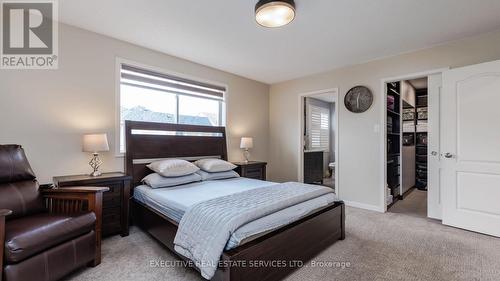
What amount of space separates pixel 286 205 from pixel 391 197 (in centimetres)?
307

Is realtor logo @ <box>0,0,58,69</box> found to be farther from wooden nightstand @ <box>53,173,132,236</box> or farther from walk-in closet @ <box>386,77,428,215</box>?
walk-in closet @ <box>386,77,428,215</box>

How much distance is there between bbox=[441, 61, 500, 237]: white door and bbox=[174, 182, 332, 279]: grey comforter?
2215 millimetres

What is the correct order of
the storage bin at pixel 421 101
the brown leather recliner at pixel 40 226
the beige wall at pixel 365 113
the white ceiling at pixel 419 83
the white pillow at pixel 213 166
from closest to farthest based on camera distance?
the brown leather recliner at pixel 40 226, the beige wall at pixel 365 113, the white pillow at pixel 213 166, the white ceiling at pixel 419 83, the storage bin at pixel 421 101

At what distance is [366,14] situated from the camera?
2.42 metres

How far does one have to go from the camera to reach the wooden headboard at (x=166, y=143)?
3125 millimetres

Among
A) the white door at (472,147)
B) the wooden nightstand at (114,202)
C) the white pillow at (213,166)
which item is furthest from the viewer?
the white pillow at (213,166)

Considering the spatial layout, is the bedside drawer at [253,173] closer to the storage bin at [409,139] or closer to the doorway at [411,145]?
the doorway at [411,145]

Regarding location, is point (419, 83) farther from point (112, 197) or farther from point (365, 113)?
point (112, 197)

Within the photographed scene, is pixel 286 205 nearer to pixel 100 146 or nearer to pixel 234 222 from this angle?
pixel 234 222

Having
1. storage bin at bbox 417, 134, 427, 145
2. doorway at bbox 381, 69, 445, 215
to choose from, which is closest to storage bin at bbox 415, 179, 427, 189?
doorway at bbox 381, 69, 445, 215

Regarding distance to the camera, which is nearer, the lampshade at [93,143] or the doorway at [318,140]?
the lampshade at [93,143]

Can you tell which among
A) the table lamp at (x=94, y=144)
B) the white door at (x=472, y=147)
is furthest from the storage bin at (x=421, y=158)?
the table lamp at (x=94, y=144)

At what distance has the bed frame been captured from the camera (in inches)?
62.6

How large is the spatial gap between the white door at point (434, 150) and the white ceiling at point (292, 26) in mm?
622
